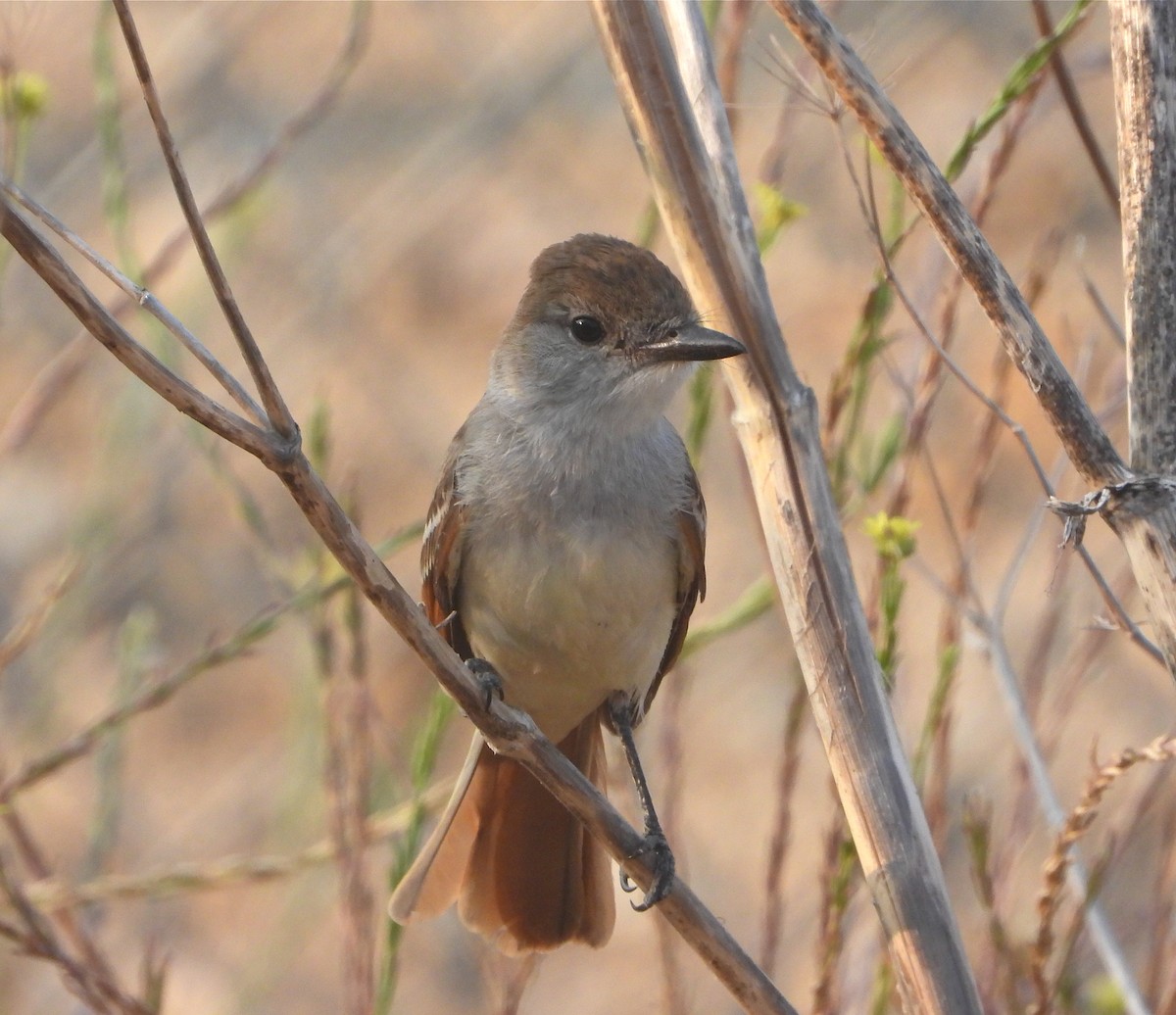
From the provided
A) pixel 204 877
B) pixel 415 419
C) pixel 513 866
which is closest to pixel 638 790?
pixel 513 866

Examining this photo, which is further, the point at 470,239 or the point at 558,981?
the point at 470,239

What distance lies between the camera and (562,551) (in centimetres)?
240

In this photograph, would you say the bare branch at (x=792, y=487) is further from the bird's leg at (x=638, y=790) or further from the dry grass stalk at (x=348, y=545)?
the bird's leg at (x=638, y=790)

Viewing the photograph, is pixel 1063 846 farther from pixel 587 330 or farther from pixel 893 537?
pixel 587 330

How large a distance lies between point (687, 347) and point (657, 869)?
0.71m

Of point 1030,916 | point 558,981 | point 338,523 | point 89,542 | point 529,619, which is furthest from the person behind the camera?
point 558,981

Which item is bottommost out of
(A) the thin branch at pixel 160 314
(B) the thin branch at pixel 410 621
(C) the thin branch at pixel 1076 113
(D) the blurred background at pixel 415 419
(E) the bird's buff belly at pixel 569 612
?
(B) the thin branch at pixel 410 621

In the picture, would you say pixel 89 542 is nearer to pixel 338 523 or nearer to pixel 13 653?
pixel 13 653

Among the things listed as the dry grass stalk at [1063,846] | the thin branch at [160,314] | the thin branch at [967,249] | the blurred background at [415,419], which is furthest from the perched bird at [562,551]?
the blurred background at [415,419]

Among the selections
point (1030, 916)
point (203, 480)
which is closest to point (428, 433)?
point (203, 480)

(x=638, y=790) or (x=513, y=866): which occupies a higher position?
(x=638, y=790)

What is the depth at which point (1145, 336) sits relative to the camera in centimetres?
128

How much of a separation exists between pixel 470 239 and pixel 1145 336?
13.7ft

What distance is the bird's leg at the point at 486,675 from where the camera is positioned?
2.42 m
